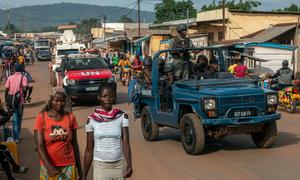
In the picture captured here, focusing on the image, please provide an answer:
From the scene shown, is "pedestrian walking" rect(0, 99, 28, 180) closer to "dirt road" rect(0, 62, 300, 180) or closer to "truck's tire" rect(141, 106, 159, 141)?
"dirt road" rect(0, 62, 300, 180)

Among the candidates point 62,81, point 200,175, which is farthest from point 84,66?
point 200,175

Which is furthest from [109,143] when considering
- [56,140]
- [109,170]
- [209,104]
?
[209,104]

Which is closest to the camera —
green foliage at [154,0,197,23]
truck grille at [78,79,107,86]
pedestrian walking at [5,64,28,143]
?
pedestrian walking at [5,64,28,143]

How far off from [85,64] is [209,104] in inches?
455

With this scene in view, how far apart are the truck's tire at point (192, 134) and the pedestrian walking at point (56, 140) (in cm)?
429

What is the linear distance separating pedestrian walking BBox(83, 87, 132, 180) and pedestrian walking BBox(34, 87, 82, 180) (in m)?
0.36

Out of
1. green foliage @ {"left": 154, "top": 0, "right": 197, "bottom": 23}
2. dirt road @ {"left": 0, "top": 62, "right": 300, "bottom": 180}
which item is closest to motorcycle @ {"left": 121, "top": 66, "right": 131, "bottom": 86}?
dirt road @ {"left": 0, "top": 62, "right": 300, "bottom": 180}

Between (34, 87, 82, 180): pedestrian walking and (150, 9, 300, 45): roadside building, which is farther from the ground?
(150, 9, 300, 45): roadside building

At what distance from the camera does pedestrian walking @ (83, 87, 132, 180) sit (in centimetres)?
508

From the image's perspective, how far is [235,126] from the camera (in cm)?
952

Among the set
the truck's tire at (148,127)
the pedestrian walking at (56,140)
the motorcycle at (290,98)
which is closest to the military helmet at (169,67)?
the truck's tire at (148,127)

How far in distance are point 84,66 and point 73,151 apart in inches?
583

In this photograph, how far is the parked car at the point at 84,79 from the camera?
62.4 ft

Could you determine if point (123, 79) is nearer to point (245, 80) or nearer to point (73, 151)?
point (245, 80)
